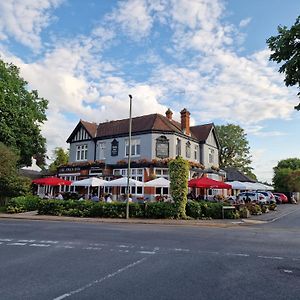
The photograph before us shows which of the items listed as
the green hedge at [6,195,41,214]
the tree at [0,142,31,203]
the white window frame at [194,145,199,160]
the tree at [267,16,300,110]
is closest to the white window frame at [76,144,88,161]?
the tree at [0,142,31,203]

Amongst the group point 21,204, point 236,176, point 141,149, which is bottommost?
point 21,204

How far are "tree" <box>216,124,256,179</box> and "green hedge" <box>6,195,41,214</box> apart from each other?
45.0 m

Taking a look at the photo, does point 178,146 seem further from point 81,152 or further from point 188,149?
point 81,152

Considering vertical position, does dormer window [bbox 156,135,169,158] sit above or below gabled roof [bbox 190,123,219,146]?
below

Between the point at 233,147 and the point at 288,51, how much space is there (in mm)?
61160

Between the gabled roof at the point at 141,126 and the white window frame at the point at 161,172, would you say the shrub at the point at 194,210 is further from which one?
the gabled roof at the point at 141,126

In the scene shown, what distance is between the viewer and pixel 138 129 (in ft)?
117

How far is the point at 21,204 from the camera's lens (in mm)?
27062

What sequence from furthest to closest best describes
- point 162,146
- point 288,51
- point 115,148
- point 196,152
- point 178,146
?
point 196,152
point 115,148
point 178,146
point 162,146
point 288,51

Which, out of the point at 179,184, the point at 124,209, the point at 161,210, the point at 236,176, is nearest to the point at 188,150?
the point at 179,184

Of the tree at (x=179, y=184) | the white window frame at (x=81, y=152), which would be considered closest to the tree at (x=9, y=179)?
the white window frame at (x=81, y=152)

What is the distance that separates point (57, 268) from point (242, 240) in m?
7.69

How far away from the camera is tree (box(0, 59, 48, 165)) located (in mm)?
35103

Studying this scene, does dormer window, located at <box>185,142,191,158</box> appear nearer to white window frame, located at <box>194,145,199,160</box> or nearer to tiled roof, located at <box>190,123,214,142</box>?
white window frame, located at <box>194,145,199,160</box>
